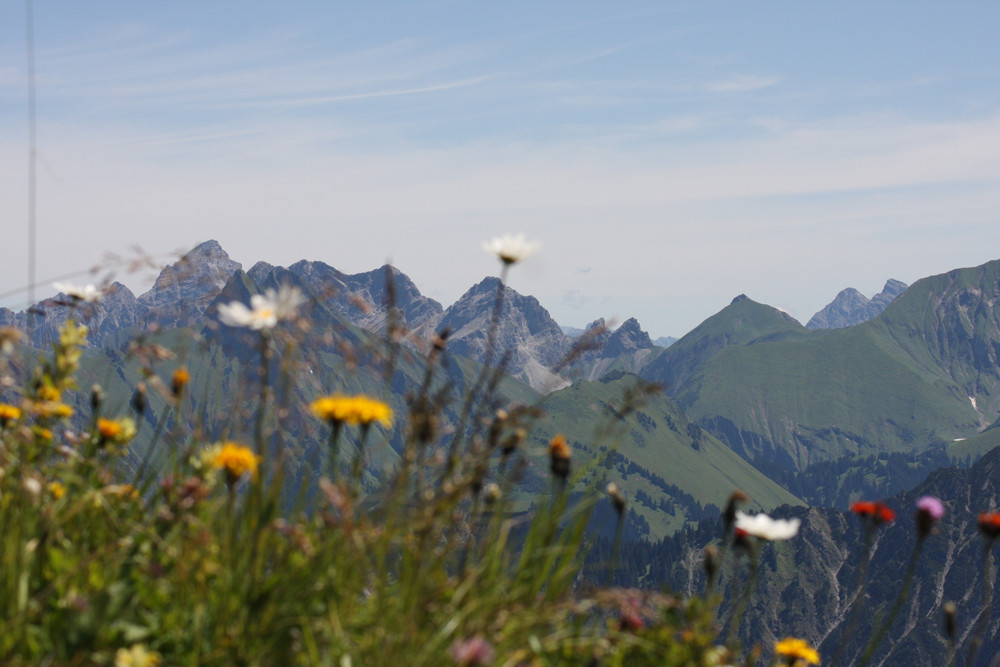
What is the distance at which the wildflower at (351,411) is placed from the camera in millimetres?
3668

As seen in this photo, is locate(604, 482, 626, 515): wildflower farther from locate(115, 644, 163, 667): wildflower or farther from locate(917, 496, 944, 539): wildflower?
locate(115, 644, 163, 667): wildflower

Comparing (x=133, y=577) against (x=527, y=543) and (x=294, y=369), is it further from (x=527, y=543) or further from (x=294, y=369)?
(x=527, y=543)

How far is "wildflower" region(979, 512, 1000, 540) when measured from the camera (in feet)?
13.6

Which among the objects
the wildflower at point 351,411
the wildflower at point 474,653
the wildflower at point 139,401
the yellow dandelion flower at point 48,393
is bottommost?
the wildflower at point 474,653

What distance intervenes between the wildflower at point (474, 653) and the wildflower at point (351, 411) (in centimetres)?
93

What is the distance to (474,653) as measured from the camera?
10.8ft

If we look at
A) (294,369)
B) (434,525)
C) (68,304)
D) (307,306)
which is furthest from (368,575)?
(68,304)

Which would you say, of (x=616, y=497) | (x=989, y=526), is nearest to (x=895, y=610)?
(x=989, y=526)

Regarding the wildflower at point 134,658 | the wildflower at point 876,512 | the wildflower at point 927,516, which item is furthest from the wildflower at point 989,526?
the wildflower at point 134,658

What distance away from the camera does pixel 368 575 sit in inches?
153

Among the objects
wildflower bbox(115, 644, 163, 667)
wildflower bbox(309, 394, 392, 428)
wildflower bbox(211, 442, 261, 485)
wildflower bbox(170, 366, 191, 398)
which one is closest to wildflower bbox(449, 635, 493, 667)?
wildflower bbox(309, 394, 392, 428)

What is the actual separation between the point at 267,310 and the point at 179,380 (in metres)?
1.22

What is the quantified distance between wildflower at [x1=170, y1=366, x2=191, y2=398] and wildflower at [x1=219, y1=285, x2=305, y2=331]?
81 cm

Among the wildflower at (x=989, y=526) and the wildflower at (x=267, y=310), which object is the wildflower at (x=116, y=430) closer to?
the wildflower at (x=267, y=310)
